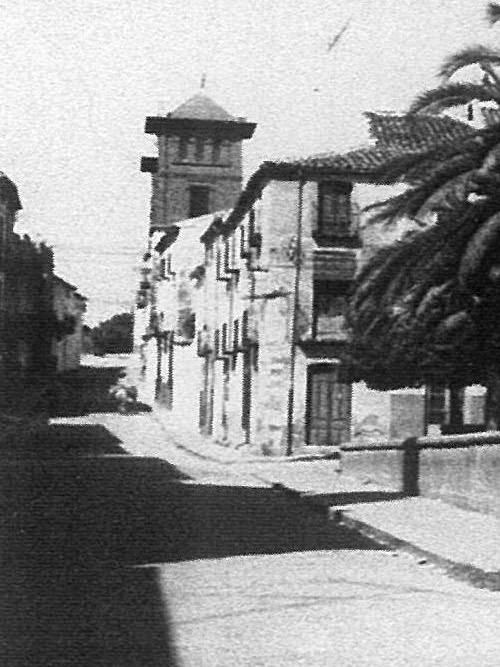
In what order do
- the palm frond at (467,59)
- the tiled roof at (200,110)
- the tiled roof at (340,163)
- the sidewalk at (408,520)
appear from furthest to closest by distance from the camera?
1. the tiled roof at (200,110)
2. the tiled roof at (340,163)
3. the palm frond at (467,59)
4. the sidewalk at (408,520)

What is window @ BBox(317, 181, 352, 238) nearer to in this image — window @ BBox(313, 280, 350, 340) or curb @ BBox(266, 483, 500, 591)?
window @ BBox(313, 280, 350, 340)

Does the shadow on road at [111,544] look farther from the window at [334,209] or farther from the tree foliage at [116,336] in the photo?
the tree foliage at [116,336]

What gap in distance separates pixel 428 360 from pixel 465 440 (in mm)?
10464

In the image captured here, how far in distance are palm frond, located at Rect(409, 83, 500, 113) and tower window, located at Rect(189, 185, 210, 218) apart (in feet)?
148

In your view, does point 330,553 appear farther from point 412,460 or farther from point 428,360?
point 428,360

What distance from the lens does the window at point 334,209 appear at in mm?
28984

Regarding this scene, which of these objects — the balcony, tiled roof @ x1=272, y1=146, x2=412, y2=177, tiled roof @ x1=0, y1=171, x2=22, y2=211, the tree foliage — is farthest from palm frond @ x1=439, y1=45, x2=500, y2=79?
the tree foliage

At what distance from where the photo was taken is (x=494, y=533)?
11.1 m

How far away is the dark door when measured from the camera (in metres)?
28.9

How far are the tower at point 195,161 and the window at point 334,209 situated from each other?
30.0 metres

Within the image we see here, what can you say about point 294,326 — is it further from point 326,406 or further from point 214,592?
point 214,592

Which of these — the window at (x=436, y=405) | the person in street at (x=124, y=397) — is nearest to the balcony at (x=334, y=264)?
the window at (x=436, y=405)

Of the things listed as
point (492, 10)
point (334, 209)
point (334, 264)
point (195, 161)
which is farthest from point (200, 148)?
point (492, 10)

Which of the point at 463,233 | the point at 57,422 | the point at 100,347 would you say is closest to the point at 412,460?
the point at 463,233
